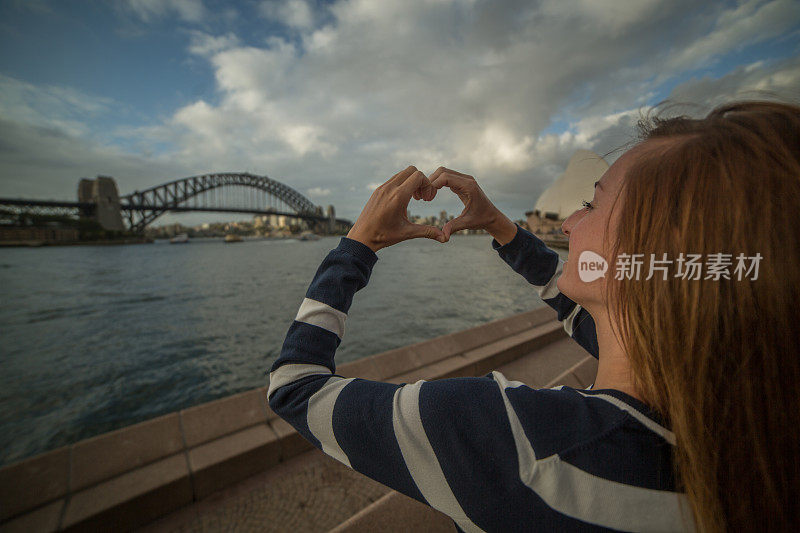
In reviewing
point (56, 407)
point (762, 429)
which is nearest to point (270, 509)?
point (762, 429)

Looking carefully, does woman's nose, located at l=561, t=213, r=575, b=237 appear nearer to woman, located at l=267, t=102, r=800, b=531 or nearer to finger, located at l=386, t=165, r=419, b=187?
woman, located at l=267, t=102, r=800, b=531

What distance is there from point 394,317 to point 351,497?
10.5 meters

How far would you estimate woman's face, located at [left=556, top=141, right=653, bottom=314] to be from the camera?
0.77 meters

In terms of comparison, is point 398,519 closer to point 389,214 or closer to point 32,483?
point 389,214

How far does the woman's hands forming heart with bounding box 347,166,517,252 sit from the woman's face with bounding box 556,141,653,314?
1.17 ft

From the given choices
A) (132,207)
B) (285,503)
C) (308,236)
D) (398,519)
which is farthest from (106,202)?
(398,519)

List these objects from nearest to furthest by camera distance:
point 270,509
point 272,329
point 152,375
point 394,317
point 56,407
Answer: point 270,509 → point 56,407 → point 152,375 → point 272,329 → point 394,317

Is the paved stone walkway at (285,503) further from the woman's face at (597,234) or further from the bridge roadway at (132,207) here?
the bridge roadway at (132,207)

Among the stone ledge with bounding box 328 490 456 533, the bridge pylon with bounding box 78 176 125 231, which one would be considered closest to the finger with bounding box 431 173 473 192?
the stone ledge with bounding box 328 490 456 533

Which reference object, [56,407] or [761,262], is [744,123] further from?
[56,407]

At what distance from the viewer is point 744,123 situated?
2.00 feet

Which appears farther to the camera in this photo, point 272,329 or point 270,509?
point 272,329

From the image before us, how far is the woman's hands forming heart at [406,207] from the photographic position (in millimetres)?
865

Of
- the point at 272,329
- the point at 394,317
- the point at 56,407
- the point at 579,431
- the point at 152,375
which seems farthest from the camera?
the point at 394,317
